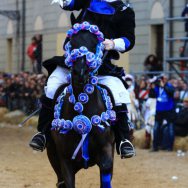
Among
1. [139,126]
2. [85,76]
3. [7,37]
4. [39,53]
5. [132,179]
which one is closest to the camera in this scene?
[85,76]

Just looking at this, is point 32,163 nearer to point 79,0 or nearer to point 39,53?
point 79,0

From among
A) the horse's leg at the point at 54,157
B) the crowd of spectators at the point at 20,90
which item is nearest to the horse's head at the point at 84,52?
the horse's leg at the point at 54,157

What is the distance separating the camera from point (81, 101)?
352 inches

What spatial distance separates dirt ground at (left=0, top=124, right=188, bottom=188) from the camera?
1383cm

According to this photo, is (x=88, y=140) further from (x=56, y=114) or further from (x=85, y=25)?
(x=85, y=25)

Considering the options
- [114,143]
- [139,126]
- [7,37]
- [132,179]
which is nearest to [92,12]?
[114,143]

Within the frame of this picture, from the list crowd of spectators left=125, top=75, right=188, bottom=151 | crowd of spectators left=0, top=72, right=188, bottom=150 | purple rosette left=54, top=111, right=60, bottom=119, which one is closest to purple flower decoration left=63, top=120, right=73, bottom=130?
purple rosette left=54, top=111, right=60, bottom=119

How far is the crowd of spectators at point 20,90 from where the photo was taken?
29.2 metres

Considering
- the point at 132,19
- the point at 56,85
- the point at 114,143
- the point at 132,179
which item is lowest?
the point at 132,179

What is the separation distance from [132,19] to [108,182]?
80.1 inches

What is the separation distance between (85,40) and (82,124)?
3.12 feet

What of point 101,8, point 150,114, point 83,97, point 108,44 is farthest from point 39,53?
point 83,97

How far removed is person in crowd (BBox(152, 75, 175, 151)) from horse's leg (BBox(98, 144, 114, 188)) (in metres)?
11.0

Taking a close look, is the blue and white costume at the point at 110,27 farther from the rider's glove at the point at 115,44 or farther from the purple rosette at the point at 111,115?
the purple rosette at the point at 111,115
